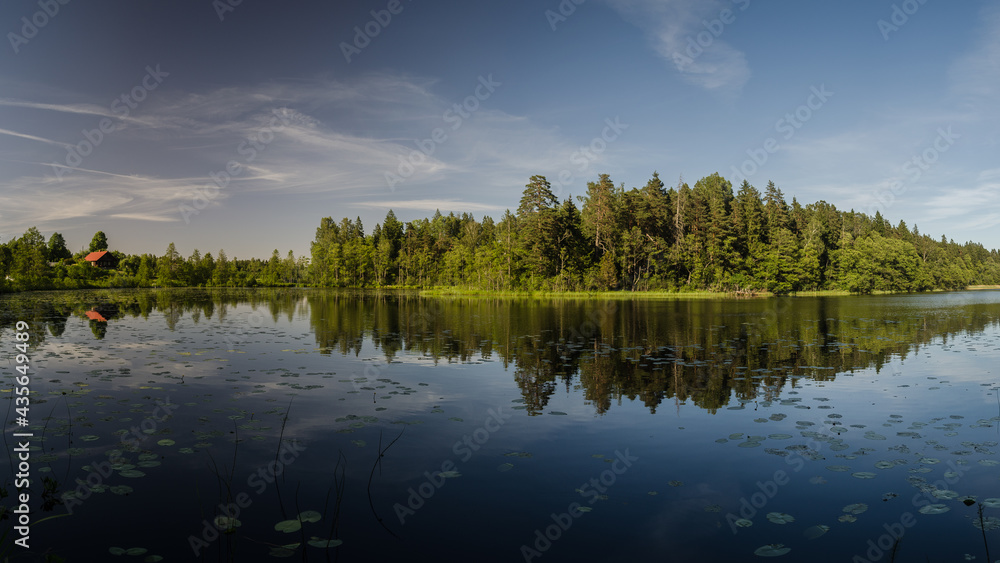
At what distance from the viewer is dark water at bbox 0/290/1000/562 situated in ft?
19.4

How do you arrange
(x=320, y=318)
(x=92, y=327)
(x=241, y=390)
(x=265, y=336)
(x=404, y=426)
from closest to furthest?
1. (x=404, y=426)
2. (x=241, y=390)
3. (x=265, y=336)
4. (x=92, y=327)
5. (x=320, y=318)

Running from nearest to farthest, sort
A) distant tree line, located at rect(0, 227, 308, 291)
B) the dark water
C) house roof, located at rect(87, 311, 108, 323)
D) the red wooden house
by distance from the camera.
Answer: the dark water < house roof, located at rect(87, 311, 108, 323) < distant tree line, located at rect(0, 227, 308, 291) < the red wooden house

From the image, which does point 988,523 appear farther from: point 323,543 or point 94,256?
point 94,256

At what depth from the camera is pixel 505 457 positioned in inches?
338

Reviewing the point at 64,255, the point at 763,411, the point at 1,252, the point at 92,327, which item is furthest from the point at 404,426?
the point at 64,255

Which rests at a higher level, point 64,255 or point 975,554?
point 64,255

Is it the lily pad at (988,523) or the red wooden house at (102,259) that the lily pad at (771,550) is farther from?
the red wooden house at (102,259)

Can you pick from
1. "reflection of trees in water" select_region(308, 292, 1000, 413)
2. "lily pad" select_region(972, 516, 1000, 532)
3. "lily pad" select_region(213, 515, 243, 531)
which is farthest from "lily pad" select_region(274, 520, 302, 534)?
"lily pad" select_region(972, 516, 1000, 532)

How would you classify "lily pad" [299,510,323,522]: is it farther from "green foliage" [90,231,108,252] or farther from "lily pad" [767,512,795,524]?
"green foliage" [90,231,108,252]

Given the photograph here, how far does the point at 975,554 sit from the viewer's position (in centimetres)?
555

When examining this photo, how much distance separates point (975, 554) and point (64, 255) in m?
174

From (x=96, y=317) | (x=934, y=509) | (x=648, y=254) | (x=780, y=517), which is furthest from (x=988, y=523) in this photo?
(x=648, y=254)

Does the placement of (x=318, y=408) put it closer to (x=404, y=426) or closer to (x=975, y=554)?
(x=404, y=426)

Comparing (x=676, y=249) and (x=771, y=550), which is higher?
(x=676, y=249)
